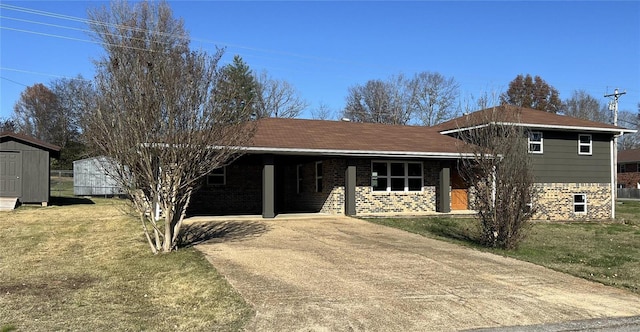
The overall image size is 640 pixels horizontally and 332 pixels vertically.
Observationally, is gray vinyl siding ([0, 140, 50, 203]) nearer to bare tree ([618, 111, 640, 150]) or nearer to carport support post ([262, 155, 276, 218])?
carport support post ([262, 155, 276, 218])

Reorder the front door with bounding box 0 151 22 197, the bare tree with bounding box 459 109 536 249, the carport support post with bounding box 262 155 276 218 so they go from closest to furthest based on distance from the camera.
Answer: the bare tree with bounding box 459 109 536 249, the carport support post with bounding box 262 155 276 218, the front door with bounding box 0 151 22 197

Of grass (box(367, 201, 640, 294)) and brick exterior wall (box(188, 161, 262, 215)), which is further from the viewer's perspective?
brick exterior wall (box(188, 161, 262, 215))

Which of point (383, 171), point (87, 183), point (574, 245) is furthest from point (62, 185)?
point (574, 245)

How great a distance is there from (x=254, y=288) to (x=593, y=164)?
19.7 metres

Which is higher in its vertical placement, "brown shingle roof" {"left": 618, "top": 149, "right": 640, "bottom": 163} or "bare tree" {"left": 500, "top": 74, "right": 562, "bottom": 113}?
"bare tree" {"left": 500, "top": 74, "right": 562, "bottom": 113}

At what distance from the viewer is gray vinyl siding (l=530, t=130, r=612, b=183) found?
20.9 m

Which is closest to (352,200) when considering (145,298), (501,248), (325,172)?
(325,172)

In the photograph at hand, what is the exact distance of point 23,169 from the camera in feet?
64.3

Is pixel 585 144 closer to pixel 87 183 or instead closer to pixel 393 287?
pixel 393 287

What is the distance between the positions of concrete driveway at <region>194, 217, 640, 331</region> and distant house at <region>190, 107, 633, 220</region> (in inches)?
247

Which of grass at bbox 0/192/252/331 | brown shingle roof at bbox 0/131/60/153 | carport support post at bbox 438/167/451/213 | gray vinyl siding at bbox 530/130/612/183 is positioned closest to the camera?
grass at bbox 0/192/252/331

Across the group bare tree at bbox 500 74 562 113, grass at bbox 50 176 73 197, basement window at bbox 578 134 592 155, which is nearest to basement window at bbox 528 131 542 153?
basement window at bbox 578 134 592 155

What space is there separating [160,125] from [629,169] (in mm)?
55602

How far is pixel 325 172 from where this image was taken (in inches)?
746
